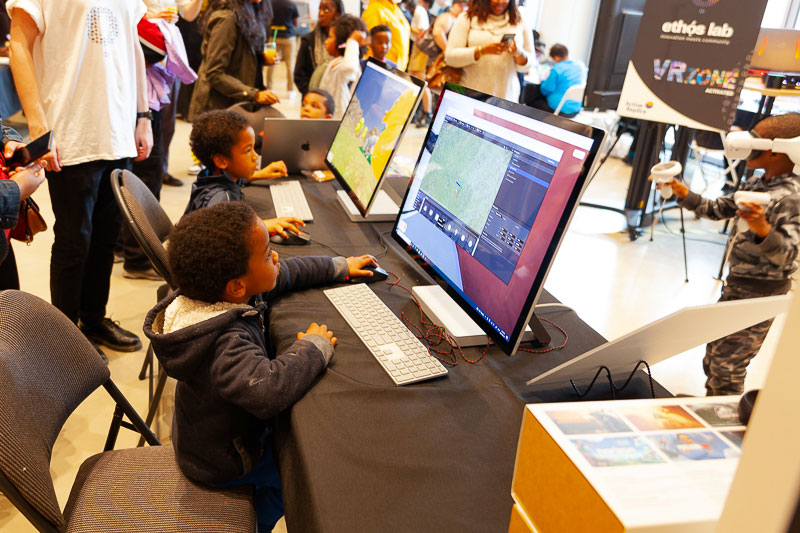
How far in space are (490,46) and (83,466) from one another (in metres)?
2.94

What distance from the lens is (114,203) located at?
7.63 ft

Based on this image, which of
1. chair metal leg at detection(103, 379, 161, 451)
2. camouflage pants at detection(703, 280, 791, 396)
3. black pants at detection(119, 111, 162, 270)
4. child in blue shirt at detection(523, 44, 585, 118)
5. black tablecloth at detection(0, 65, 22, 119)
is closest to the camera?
chair metal leg at detection(103, 379, 161, 451)

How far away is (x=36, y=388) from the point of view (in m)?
1.11

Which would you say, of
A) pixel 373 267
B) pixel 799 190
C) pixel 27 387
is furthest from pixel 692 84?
pixel 27 387

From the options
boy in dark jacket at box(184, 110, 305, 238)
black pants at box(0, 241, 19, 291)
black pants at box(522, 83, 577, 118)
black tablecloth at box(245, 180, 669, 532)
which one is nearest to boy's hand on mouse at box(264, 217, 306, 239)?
boy in dark jacket at box(184, 110, 305, 238)

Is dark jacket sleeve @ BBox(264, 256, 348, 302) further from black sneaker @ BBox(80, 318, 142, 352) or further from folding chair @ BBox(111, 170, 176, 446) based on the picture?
black sneaker @ BBox(80, 318, 142, 352)

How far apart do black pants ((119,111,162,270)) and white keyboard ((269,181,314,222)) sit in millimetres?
980

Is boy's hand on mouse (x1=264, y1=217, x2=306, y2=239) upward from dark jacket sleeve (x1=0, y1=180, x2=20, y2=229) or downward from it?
downward

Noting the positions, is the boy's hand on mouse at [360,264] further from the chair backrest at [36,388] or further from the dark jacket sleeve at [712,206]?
the dark jacket sleeve at [712,206]

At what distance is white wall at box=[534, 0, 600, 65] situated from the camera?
826 centimetres

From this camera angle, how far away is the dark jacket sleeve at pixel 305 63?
3.96 metres

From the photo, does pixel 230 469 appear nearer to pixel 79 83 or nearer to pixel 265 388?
pixel 265 388

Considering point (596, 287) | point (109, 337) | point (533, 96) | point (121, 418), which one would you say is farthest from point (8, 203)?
point (533, 96)

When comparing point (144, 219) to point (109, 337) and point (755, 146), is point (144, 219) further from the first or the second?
point (755, 146)
